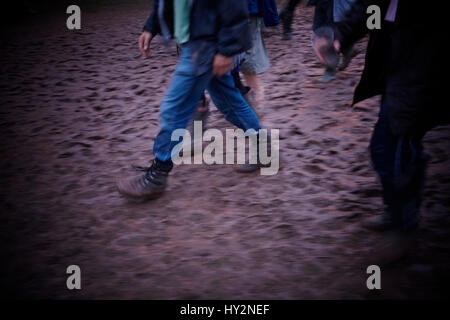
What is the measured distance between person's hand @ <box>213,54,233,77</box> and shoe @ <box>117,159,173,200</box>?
2.73 feet

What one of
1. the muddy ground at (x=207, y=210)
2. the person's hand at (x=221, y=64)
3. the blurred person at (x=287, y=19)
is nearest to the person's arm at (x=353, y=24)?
the person's hand at (x=221, y=64)

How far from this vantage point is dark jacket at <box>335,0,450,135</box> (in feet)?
5.61

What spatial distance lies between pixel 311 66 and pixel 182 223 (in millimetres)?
3687

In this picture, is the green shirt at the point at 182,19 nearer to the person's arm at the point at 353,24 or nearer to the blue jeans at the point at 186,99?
the blue jeans at the point at 186,99

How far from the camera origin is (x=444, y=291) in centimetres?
204

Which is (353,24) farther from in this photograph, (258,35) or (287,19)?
(287,19)

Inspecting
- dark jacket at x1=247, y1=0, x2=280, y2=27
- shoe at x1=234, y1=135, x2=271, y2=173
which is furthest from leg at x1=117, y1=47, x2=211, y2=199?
dark jacket at x1=247, y1=0, x2=280, y2=27

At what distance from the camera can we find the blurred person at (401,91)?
1.73 meters

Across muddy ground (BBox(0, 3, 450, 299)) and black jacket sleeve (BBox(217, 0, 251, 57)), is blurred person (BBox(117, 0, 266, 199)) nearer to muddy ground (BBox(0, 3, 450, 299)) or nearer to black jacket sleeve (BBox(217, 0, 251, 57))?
black jacket sleeve (BBox(217, 0, 251, 57))

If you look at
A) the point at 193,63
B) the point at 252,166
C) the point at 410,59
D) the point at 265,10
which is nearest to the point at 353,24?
the point at 410,59

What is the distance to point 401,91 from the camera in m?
1.84

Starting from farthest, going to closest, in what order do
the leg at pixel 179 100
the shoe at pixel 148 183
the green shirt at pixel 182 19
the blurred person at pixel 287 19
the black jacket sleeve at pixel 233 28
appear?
the blurred person at pixel 287 19 < the shoe at pixel 148 183 < the leg at pixel 179 100 < the green shirt at pixel 182 19 < the black jacket sleeve at pixel 233 28

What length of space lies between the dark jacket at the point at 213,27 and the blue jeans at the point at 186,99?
101 millimetres
